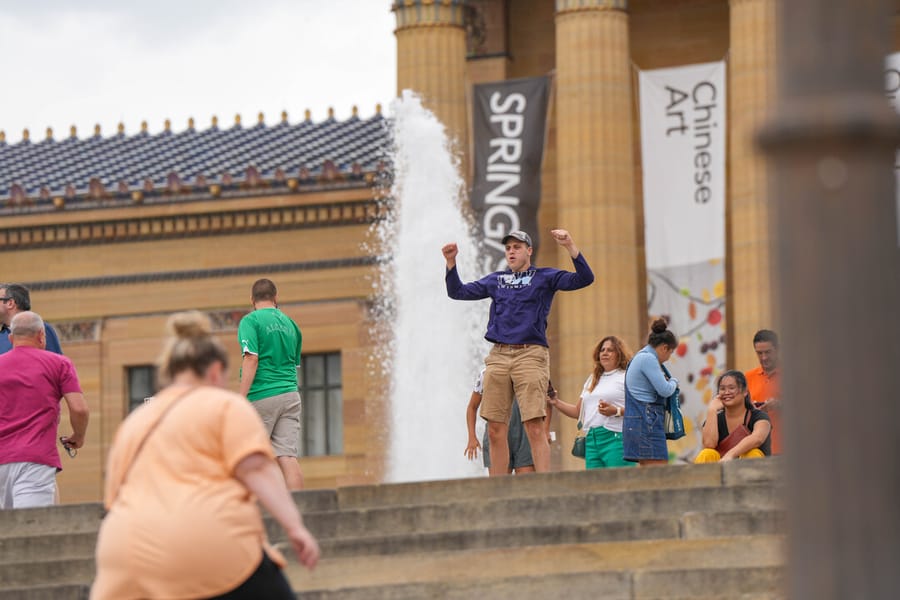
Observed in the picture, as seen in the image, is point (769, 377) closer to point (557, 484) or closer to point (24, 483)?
point (557, 484)

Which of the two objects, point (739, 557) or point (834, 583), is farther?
point (739, 557)

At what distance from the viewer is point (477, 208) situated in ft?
85.5

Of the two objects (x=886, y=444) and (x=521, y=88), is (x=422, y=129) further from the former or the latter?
(x=886, y=444)

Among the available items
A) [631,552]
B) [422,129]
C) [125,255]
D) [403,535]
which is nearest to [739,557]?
[631,552]

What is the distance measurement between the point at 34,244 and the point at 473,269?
7.65 meters

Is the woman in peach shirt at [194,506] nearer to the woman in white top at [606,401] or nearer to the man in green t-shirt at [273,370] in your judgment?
the man in green t-shirt at [273,370]

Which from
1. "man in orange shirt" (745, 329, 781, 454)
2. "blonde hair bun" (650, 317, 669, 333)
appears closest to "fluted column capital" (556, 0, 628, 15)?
"man in orange shirt" (745, 329, 781, 454)

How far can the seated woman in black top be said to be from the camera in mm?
12719

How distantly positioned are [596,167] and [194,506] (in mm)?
20109

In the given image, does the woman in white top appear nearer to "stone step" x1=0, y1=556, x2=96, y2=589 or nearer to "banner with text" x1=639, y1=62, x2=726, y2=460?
"stone step" x1=0, y1=556, x2=96, y2=589

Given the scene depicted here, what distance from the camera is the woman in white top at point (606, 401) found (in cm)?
1352

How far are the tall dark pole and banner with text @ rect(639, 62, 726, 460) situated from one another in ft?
68.9

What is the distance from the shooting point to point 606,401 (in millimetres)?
13477

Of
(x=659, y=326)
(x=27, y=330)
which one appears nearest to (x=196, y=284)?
(x=659, y=326)
